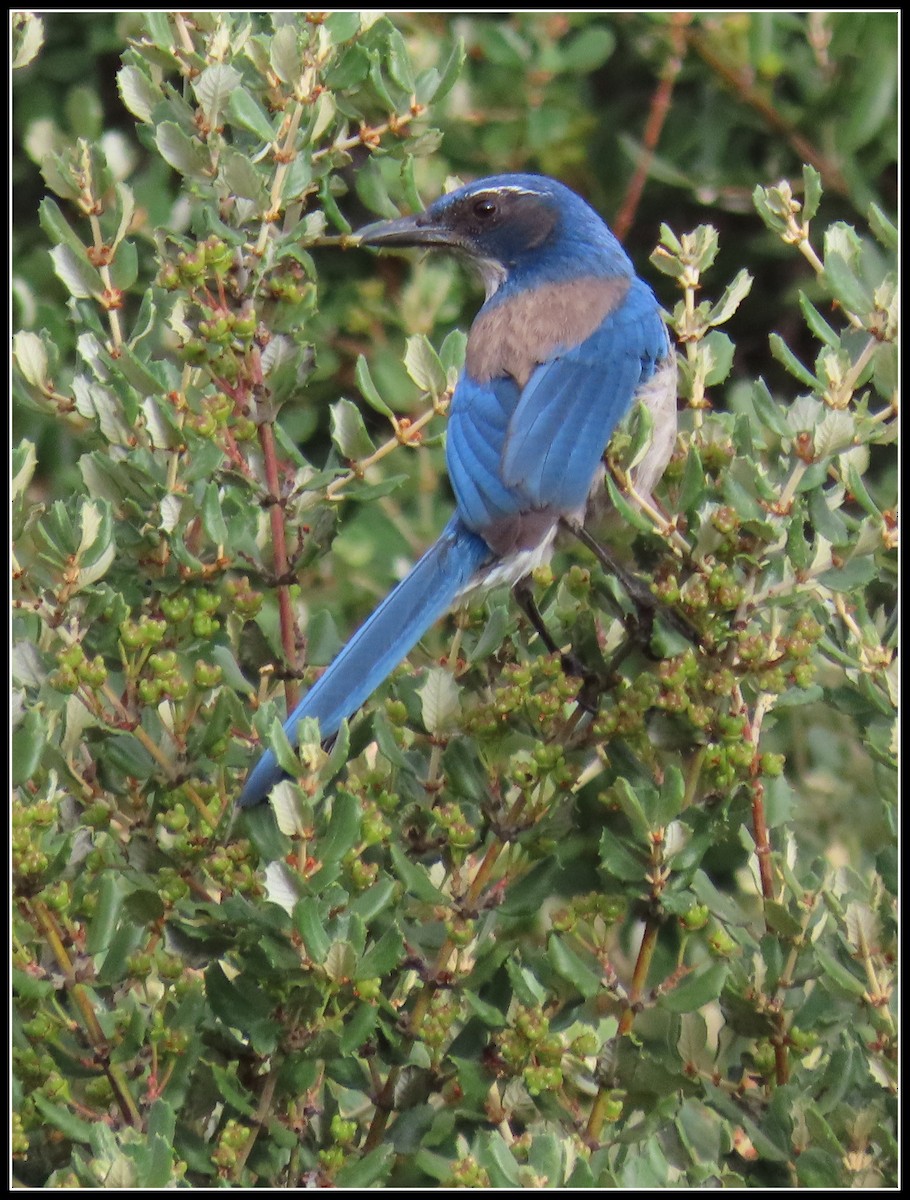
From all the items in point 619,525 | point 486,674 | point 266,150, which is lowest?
point 619,525

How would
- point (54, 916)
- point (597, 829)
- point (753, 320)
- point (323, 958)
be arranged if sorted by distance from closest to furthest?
point (323, 958) < point (54, 916) < point (597, 829) < point (753, 320)

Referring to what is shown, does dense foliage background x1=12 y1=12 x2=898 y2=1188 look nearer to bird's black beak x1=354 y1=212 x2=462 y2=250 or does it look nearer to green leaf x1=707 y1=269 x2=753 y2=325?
green leaf x1=707 y1=269 x2=753 y2=325

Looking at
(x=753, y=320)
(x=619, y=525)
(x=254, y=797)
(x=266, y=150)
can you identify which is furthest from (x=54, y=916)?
(x=753, y=320)

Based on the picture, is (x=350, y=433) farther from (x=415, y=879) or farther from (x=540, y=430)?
(x=415, y=879)

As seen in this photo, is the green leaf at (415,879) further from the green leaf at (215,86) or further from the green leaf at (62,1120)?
the green leaf at (215,86)

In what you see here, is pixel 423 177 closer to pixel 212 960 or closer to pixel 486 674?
pixel 486 674

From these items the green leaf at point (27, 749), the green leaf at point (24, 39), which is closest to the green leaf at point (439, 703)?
the green leaf at point (27, 749)
